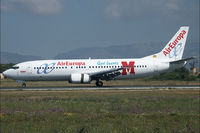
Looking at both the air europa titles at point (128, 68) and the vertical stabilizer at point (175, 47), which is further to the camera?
the vertical stabilizer at point (175, 47)

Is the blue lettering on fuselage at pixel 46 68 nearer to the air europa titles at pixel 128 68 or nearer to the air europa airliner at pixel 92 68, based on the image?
the air europa airliner at pixel 92 68

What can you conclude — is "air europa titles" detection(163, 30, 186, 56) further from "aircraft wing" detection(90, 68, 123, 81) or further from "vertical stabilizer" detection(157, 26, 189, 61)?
"aircraft wing" detection(90, 68, 123, 81)

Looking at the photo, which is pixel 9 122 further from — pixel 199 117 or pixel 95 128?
pixel 199 117

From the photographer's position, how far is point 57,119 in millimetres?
16281

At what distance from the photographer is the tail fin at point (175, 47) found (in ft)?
146

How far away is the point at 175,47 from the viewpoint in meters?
44.8

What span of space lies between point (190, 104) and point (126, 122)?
31.7 ft

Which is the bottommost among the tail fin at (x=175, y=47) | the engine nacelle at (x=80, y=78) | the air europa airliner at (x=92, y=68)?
the engine nacelle at (x=80, y=78)

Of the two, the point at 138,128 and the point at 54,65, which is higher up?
the point at 54,65

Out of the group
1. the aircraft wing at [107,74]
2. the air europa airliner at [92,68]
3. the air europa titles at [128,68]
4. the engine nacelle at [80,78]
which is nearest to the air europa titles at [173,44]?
the air europa airliner at [92,68]

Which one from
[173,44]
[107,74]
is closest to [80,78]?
[107,74]

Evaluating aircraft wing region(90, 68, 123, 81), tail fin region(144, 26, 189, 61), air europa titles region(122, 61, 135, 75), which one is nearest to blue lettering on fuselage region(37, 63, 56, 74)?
aircraft wing region(90, 68, 123, 81)

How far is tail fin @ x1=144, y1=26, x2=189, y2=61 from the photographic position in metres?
44.6

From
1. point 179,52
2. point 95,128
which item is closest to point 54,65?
point 179,52
